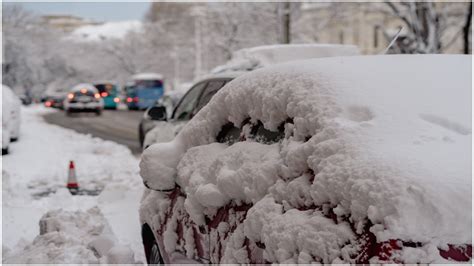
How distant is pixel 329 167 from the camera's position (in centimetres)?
276

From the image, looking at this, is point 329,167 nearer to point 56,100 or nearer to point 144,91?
point 144,91

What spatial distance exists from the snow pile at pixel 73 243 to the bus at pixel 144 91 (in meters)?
39.9

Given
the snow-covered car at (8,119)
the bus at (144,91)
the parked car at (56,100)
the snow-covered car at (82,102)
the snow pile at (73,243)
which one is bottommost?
the parked car at (56,100)

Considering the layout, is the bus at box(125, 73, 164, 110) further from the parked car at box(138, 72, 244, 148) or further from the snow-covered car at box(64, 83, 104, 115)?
the parked car at box(138, 72, 244, 148)

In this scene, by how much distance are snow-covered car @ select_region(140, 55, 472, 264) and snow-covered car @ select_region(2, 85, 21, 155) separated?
35.4 feet

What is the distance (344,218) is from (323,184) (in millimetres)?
188

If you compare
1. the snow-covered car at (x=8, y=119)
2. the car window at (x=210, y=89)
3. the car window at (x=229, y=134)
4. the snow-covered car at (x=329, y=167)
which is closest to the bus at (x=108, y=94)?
the snow-covered car at (x=8, y=119)

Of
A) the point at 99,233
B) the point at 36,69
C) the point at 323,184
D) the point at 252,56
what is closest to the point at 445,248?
the point at 323,184

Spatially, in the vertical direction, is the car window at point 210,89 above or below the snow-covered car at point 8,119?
above

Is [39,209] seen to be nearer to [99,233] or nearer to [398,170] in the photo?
[99,233]

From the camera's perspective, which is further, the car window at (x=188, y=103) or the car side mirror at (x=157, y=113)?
the car side mirror at (x=157, y=113)

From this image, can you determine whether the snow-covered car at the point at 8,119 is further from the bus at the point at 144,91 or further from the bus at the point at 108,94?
the bus at the point at 108,94

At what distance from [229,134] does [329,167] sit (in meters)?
1.38

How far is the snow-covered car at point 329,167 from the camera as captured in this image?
7.89 feet
